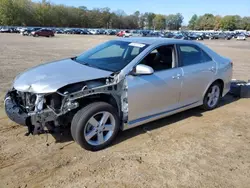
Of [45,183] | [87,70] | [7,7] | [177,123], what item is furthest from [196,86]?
[7,7]

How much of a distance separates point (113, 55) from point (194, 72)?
1615 mm

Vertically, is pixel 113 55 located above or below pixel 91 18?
below

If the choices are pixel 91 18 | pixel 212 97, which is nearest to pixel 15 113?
pixel 212 97

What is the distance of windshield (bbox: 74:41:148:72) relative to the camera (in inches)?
174

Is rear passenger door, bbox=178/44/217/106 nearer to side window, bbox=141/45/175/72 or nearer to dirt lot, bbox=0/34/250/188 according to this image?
side window, bbox=141/45/175/72

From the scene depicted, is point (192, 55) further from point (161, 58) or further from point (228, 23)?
point (228, 23)

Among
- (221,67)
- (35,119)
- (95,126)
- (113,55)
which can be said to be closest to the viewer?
(35,119)

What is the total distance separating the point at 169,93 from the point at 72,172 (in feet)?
7.31

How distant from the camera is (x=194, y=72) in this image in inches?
204

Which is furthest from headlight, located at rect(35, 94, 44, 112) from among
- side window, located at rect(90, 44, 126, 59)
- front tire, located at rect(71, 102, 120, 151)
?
side window, located at rect(90, 44, 126, 59)

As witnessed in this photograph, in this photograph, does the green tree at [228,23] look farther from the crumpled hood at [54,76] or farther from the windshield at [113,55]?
the crumpled hood at [54,76]

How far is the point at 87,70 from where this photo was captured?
422 cm

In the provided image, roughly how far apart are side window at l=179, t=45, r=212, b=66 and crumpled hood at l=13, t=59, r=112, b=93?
1.73 metres

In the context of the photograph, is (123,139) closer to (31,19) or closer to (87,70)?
(87,70)
